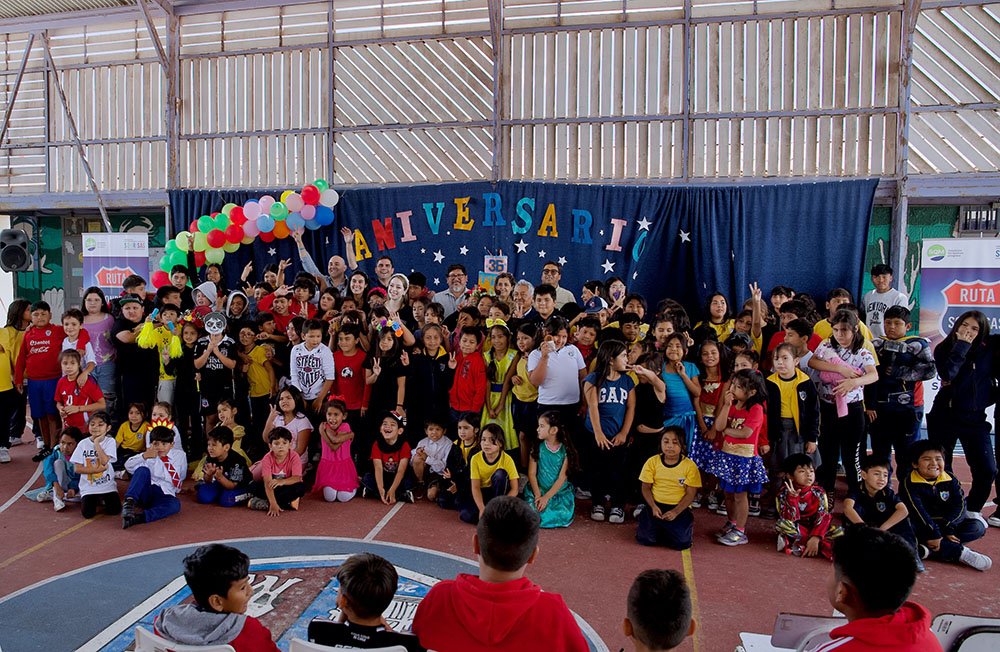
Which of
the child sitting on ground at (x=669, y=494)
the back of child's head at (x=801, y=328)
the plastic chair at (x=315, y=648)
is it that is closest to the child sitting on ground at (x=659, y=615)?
the plastic chair at (x=315, y=648)

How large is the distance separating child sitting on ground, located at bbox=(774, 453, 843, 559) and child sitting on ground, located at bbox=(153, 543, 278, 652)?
3.53 m

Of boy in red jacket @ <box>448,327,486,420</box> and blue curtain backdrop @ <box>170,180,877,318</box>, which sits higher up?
blue curtain backdrop @ <box>170,180,877,318</box>

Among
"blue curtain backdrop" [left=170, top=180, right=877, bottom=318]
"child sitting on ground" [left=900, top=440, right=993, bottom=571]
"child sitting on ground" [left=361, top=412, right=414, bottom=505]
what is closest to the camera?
"child sitting on ground" [left=900, top=440, right=993, bottom=571]

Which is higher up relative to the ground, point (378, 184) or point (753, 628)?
point (378, 184)

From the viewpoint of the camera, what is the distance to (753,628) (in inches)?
146

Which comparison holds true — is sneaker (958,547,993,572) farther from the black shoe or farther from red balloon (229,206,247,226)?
red balloon (229,206,247,226)

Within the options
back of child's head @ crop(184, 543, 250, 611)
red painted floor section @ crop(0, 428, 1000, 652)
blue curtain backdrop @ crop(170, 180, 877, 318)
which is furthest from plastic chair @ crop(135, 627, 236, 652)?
blue curtain backdrop @ crop(170, 180, 877, 318)

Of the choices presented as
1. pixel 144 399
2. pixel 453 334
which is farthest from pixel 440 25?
pixel 144 399

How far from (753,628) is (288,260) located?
24.0ft

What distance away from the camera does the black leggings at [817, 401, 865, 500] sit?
18.0 ft

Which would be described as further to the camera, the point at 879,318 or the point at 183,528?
the point at 879,318

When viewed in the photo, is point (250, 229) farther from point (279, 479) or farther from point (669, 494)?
point (669, 494)

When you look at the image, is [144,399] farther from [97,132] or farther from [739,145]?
[739,145]

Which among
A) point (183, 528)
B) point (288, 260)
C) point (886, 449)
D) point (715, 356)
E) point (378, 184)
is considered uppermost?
point (378, 184)
